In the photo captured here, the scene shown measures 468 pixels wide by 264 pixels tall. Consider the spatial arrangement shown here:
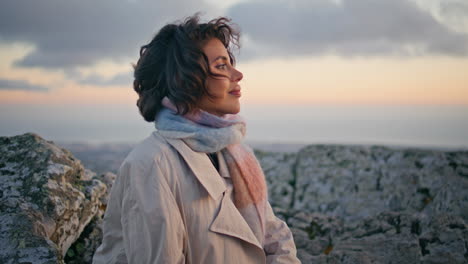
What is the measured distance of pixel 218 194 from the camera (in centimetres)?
266

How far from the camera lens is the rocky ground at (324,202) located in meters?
3.30

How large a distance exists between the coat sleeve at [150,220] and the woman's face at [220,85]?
2.20ft

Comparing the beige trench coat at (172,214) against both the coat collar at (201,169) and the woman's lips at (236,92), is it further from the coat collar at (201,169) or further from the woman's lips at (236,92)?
the woman's lips at (236,92)

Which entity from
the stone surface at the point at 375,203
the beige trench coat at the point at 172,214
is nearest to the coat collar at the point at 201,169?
the beige trench coat at the point at 172,214

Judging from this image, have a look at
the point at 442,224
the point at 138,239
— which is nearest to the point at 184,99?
the point at 138,239

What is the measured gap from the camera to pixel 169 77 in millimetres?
2838

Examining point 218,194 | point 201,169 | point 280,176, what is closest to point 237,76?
point 201,169

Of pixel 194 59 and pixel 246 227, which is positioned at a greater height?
pixel 194 59

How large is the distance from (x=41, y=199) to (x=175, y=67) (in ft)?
5.46

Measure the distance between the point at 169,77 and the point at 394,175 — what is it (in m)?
5.36

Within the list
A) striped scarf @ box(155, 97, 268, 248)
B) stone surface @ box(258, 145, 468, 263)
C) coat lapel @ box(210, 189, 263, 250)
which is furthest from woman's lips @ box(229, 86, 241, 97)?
stone surface @ box(258, 145, 468, 263)

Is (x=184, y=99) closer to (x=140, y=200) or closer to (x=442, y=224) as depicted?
(x=140, y=200)

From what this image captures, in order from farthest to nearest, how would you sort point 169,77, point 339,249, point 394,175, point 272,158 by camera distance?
point 272,158
point 394,175
point 339,249
point 169,77

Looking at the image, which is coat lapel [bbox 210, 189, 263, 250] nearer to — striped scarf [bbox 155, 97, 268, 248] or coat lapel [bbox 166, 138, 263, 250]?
coat lapel [bbox 166, 138, 263, 250]
